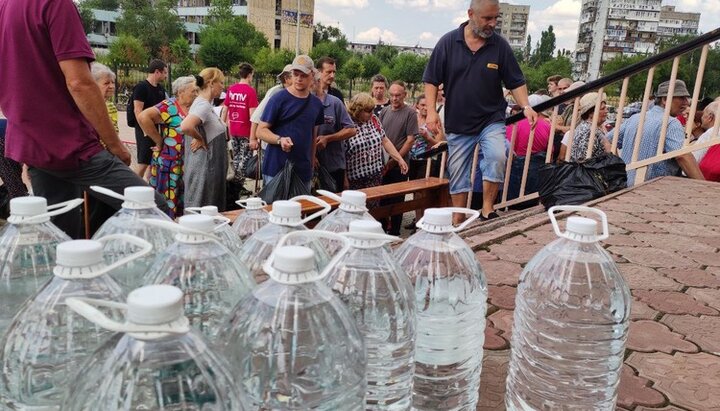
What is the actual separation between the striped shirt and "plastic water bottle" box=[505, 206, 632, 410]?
5040mm

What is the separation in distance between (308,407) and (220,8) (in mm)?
68592

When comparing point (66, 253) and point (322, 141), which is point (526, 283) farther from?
point (322, 141)

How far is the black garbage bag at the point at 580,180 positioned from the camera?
16.9 ft

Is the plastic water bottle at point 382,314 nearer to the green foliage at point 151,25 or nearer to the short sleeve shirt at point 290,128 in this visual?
the short sleeve shirt at point 290,128

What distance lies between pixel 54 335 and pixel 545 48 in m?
119

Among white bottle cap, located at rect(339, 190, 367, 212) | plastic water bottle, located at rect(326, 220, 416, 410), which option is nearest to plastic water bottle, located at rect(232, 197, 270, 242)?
white bottle cap, located at rect(339, 190, 367, 212)

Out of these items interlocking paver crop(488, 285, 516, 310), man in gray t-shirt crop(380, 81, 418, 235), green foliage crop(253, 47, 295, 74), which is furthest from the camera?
green foliage crop(253, 47, 295, 74)

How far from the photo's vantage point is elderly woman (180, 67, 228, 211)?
500cm

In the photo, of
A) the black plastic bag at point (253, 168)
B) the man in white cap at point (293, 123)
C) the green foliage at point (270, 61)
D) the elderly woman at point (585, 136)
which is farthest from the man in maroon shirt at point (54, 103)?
the green foliage at point (270, 61)

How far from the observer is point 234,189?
624 cm

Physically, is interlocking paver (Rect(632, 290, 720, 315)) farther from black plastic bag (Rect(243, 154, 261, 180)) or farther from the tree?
the tree

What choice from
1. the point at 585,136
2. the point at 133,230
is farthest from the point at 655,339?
the point at 585,136

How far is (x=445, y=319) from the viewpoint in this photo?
5.47 ft

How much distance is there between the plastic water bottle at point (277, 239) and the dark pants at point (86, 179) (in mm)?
1384
